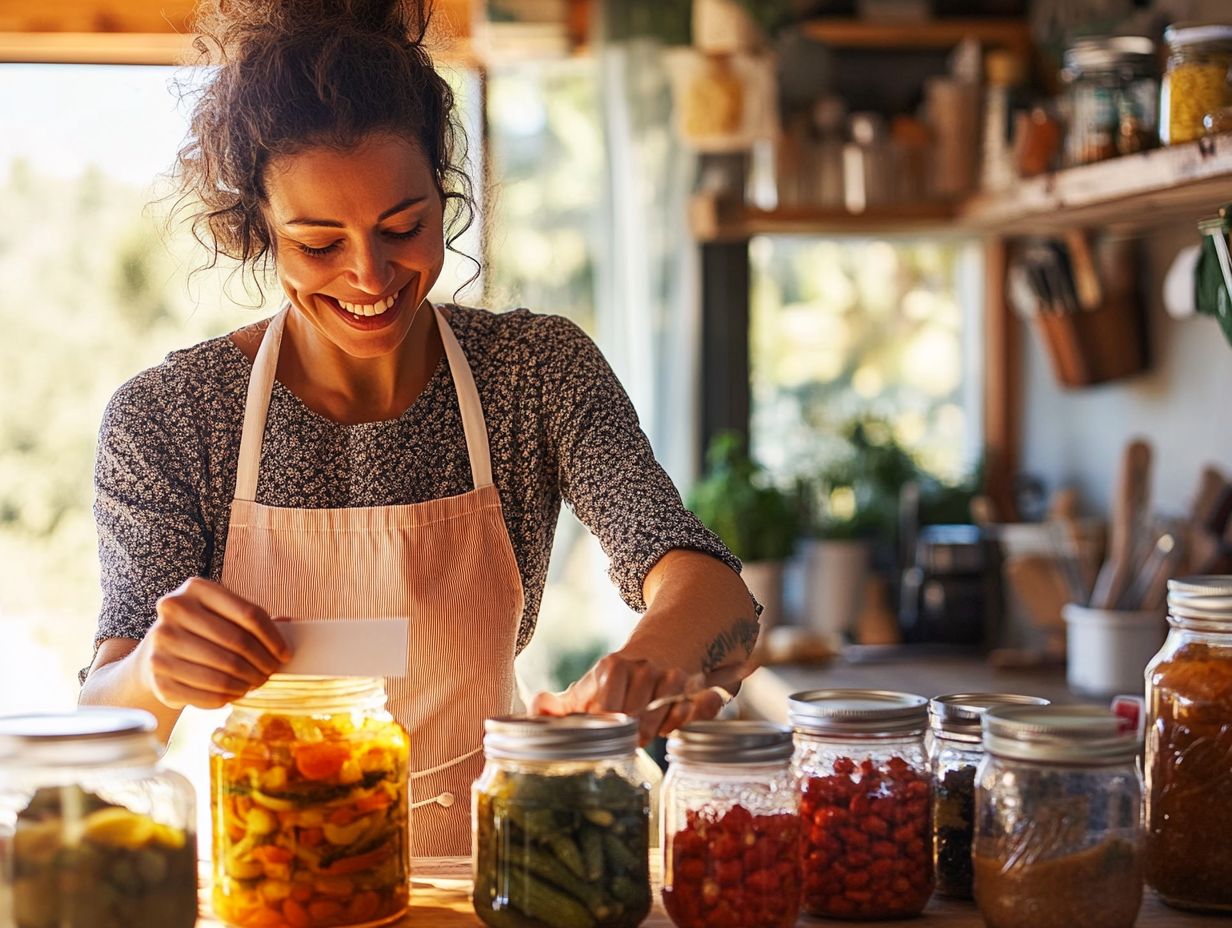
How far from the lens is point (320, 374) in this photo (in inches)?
64.2

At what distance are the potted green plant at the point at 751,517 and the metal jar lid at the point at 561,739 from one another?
211cm

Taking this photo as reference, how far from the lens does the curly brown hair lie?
1.45 metres

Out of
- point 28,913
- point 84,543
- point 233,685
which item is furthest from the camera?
point 84,543

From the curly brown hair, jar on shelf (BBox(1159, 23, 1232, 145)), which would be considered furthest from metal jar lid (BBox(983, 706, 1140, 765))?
jar on shelf (BBox(1159, 23, 1232, 145))

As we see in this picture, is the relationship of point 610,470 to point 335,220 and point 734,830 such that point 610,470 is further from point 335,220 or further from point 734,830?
point 734,830

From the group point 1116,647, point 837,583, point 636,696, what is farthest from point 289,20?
point 837,583

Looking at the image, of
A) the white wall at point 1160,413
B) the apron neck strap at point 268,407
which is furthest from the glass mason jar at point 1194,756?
the white wall at point 1160,413

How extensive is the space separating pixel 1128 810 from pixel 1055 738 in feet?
0.24

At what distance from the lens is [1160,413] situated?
9.22 feet

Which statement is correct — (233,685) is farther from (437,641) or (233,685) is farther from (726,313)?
(726,313)

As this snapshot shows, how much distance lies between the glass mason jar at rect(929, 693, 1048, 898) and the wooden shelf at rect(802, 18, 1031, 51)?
2395 millimetres

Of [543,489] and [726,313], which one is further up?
[726,313]

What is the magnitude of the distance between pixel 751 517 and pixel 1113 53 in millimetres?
1283

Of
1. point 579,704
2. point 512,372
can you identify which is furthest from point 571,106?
point 579,704
